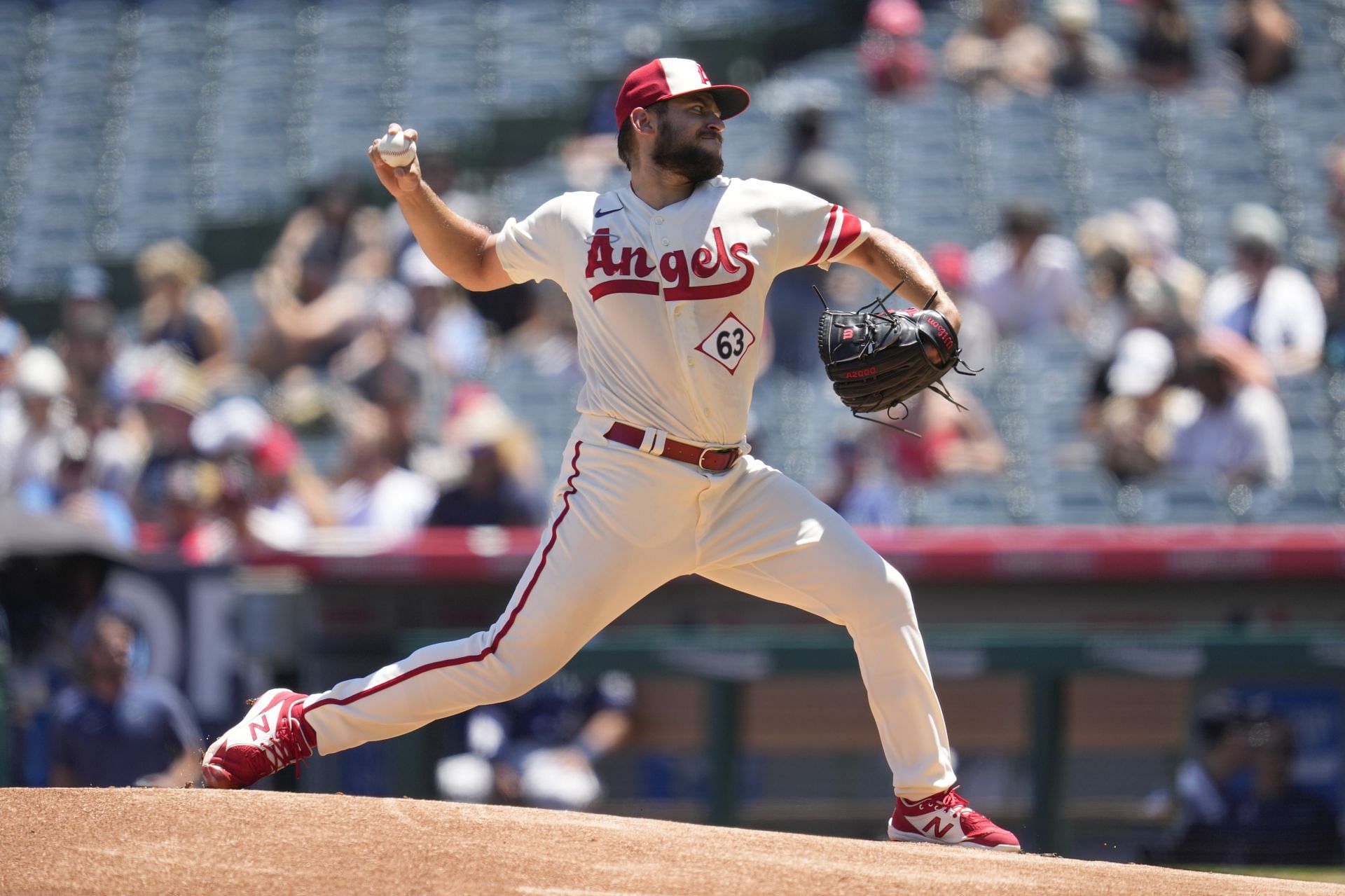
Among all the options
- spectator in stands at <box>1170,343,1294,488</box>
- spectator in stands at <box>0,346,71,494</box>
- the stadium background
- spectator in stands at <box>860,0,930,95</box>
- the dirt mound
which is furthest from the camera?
spectator in stands at <box>860,0,930,95</box>

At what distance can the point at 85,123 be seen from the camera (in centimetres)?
1251

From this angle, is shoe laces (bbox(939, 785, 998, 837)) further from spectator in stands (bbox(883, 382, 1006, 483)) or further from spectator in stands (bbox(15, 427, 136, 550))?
spectator in stands (bbox(15, 427, 136, 550))

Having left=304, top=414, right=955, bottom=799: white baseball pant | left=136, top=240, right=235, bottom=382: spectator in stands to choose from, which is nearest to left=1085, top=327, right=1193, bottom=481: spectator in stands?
left=304, top=414, right=955, bottom=799: white baseball pant

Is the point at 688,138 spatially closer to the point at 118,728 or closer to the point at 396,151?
the point at 396,151

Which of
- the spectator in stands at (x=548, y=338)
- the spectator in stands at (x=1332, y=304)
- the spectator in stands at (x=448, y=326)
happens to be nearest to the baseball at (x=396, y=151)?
the spectator in stands at (x=548, y=338)

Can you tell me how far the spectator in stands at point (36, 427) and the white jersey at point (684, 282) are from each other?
556cm

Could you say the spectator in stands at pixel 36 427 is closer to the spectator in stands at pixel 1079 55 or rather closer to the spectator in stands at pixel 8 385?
the spectator in stands at pixel 8 385

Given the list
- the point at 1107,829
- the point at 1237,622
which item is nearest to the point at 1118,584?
the point at 1237,622

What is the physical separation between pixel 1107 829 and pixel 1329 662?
3.14 feet

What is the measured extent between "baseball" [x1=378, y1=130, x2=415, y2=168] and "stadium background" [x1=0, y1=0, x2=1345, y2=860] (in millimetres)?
2610

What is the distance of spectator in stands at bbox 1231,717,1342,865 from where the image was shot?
5.69 m

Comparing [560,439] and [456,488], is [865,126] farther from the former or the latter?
[456,488]

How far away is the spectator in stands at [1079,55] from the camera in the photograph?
31.4ft

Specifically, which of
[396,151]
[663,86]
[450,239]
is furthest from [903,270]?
[396,151]
